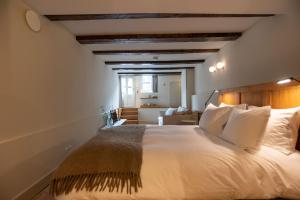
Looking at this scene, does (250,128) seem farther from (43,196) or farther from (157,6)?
(43,196)

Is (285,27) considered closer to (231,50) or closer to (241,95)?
(241,95)

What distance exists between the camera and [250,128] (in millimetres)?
2127

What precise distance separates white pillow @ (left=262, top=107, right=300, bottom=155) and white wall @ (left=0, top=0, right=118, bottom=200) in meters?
2.55

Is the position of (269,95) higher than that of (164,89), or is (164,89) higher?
(164,89)

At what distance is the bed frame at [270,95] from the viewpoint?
2.45 metres

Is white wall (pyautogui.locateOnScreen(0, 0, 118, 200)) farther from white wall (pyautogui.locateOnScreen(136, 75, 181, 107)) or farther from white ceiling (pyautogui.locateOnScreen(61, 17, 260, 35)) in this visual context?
white wall (pyautogui.locateOnScreen(136, 75, 181, 107))

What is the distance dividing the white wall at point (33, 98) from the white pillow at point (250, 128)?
2.25m

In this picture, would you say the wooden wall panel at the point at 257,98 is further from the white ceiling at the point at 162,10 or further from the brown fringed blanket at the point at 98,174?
the brown fringed blanket at the point at 98,174

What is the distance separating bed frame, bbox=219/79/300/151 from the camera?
245 cm

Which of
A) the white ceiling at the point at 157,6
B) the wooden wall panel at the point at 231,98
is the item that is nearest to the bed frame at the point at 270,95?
the wooden wall panel at the point at 231,98

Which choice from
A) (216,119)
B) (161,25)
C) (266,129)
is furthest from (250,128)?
(161,25)

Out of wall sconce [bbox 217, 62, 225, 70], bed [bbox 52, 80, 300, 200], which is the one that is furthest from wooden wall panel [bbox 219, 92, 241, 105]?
bed [bbox 52, 80, 300, 200]

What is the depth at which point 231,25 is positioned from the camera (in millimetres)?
3518

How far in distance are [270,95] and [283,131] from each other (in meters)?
0.89
